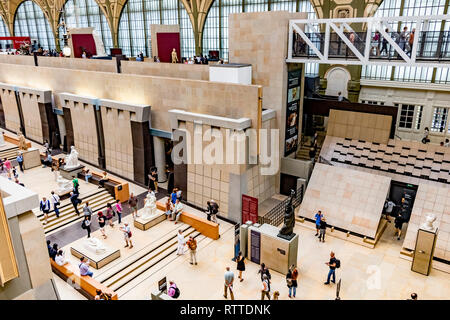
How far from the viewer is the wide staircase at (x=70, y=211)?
18281 mm

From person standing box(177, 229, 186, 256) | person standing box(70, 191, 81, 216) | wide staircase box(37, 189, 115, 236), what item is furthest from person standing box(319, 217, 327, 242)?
person standing box(70, 191, 81, 216)

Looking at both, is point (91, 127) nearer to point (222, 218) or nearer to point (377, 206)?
point (222, 218)

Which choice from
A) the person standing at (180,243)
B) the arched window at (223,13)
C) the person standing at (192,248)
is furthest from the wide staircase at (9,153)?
the arched window at (223,13)

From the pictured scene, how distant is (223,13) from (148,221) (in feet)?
80.9

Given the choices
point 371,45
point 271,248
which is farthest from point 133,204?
point 371,45

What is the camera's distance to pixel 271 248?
49.1 ft

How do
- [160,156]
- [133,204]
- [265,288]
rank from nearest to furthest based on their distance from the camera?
[265,288] → [133,204] → [160,156]

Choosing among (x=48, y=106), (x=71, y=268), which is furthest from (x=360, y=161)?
(x=48, y=106)

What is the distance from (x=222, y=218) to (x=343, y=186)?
6.68m

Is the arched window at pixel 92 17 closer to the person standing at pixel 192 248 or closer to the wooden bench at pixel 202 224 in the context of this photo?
the wooden bench at pixel 202 224

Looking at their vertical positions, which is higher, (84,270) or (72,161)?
(72,161)

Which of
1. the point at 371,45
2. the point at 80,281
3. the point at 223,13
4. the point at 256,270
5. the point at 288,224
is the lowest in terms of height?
the point at 256,270

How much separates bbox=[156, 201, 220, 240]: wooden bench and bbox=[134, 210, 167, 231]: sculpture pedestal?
1040 mm

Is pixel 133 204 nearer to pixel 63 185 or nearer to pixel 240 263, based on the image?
pixel 63 185
